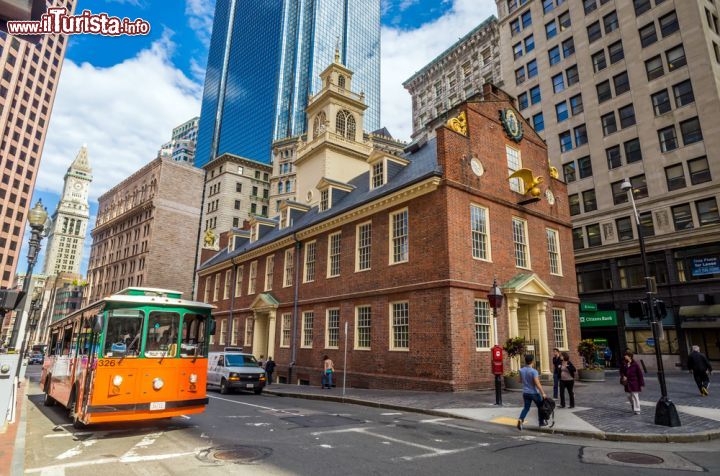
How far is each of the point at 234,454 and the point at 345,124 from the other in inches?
1244

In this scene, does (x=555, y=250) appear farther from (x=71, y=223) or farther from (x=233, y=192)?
(x=71, y=223)

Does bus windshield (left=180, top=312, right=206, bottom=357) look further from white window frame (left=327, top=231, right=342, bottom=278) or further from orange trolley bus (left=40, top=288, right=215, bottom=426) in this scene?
A: white window frame (left=327, top=231, right=342, bottom=278)

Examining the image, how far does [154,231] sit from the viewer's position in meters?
73.4

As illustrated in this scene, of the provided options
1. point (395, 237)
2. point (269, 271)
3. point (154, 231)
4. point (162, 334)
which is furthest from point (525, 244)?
point (154, 231)

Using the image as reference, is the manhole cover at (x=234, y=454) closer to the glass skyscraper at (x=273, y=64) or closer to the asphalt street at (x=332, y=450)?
the asphalt street at (x=332, y=450)

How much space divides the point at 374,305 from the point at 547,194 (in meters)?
12.1

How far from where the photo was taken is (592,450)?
8.20 metres

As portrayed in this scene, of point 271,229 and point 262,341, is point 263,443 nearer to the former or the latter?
point 262,341

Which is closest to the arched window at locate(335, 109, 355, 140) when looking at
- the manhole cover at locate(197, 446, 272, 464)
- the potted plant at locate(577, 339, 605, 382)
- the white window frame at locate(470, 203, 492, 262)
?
the white window frame at locate(470, 203, 492, 262)

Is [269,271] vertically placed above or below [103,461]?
above

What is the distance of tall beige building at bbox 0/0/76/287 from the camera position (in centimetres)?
8525

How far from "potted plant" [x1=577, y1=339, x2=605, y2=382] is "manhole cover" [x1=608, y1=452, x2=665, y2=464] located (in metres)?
13.5

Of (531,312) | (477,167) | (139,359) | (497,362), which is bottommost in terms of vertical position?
(497,362)

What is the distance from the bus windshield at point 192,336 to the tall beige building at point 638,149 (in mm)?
31865
